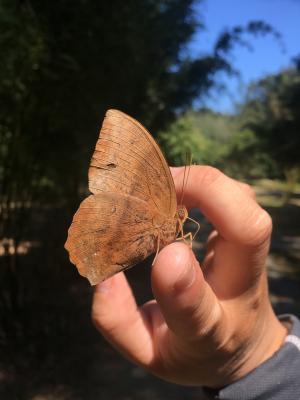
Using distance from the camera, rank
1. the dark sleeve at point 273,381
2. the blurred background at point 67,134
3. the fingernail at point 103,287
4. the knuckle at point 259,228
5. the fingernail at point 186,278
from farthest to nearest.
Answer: the blurred background at point 67,134, the fingernail at point 103,287, the dark sleeve at point 273,381, the knuckle at point 259,228, the fingernail at point 186,278

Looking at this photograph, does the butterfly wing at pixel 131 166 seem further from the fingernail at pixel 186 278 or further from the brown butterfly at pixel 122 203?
the fingernail at pixel 186 278

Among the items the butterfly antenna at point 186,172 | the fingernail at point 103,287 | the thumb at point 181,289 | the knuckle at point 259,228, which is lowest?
the fingernail at point 103,287

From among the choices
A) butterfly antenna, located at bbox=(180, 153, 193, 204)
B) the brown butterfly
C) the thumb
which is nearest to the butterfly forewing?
the brown butterfly

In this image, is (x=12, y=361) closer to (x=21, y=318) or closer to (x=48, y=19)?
(x=21, y=318)

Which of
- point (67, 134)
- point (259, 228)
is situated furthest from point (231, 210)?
point (67, 134)

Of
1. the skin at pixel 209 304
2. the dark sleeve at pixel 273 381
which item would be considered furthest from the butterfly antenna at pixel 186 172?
the dark sleeve at pixel 273 381

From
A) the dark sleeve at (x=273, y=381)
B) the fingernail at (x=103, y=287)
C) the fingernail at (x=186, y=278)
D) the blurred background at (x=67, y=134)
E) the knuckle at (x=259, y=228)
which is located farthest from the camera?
the blurred background at (x=67, y=134)
